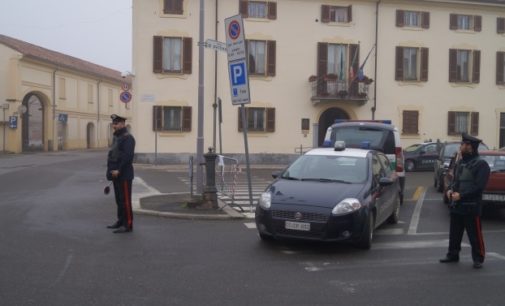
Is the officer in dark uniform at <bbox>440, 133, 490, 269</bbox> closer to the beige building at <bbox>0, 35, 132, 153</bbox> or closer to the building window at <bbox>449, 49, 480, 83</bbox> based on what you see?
the building window at <bbox>449, 49, 480, 83</bbox>

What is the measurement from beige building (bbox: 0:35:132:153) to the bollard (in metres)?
32.4

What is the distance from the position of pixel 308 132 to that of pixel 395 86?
5698 millimetres

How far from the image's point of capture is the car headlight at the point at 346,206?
7.95 metres

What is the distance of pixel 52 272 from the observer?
6.74 m

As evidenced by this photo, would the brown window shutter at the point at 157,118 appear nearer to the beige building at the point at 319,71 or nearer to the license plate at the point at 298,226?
the beige building at the point at 319,71

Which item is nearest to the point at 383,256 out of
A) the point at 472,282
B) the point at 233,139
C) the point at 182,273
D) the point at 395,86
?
the point at 472,282

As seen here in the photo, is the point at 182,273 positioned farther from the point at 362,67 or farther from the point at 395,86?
the point at 395,86

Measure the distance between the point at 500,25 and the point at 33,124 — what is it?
3359 centimetres

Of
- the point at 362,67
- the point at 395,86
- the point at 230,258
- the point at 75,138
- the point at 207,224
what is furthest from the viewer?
the point at 75,138

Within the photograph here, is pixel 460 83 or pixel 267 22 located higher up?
pixel 267 22

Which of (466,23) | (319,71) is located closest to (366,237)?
(319,71)

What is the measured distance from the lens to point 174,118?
2961cm

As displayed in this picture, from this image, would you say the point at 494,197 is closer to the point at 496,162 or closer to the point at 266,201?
the point at 496,162

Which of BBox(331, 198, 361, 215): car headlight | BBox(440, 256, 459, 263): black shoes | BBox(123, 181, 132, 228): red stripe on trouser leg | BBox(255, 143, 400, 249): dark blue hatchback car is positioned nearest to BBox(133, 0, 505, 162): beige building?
BBox(123, 181, 132, 228): red stripe on trouser leg
